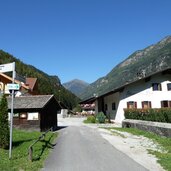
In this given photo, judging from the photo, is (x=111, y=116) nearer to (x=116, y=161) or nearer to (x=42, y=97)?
(x=42, y=97)

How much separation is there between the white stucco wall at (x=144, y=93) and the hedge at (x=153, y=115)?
6.15 metres

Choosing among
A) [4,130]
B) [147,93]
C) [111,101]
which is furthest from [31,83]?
[4,130]

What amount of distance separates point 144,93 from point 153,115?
13.5 meters

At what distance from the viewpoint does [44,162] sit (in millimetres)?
11719

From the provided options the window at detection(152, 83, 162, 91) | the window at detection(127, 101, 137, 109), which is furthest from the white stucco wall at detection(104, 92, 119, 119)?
the window at detection(152, 83, 162, 91)

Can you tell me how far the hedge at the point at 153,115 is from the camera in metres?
24.1

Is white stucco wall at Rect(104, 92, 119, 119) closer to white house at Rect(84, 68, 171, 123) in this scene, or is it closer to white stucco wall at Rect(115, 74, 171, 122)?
white house at Rect(84, 68, 171, 123)

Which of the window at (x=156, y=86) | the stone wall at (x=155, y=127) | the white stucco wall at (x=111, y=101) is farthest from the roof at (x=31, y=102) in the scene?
the window at (x=156, y=86)

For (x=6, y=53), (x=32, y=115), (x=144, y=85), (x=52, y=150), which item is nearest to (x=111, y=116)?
(x=144, y=85)

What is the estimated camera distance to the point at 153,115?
26.7 metres

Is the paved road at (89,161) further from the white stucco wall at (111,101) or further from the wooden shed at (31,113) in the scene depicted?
the white stucco wall at (111,101)

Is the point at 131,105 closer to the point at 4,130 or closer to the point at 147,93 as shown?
the point at 147,93

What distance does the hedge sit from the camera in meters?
24.1

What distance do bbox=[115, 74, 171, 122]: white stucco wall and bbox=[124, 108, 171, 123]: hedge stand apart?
6154 mm
